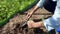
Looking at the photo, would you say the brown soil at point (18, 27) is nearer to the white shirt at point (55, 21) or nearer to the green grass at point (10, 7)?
the green grass at point (10, 7)

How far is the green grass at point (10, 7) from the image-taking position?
251 inches

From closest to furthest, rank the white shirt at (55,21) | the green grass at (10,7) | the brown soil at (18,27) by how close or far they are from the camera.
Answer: the white shirt at (55,21) → the brown soil at (18,27) → the green grass at (10,7)

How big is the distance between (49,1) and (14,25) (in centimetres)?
140

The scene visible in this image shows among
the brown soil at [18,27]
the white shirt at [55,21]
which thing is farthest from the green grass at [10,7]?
the white shirt at [55,21]

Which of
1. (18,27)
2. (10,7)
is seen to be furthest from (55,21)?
(10,7)

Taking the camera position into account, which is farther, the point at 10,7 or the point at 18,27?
the point at 10,7

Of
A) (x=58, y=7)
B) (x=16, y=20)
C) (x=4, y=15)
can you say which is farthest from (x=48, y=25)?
(x=4, y=15)

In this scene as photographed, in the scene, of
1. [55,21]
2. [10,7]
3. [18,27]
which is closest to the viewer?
[55,21]

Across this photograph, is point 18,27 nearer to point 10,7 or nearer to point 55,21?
point 10,7

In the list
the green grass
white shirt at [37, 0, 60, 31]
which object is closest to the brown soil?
the green grass

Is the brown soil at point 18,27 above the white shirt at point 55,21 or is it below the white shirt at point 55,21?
below

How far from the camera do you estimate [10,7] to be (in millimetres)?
6785

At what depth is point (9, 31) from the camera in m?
5.62

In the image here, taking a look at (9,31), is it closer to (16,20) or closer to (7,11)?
(16,20)
